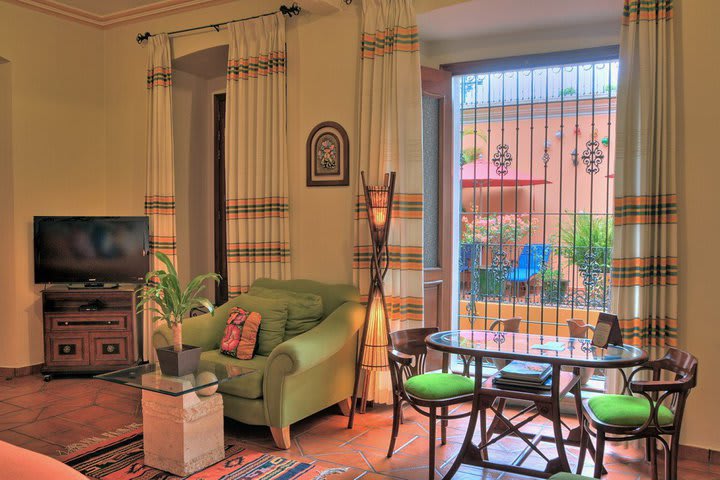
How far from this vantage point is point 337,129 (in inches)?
192

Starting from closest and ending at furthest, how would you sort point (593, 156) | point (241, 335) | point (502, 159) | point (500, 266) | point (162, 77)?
point (241, 335) < point (593, 156) < point (502, 159) < point (500, 266) < point (162, 77)

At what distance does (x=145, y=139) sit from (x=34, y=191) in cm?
110

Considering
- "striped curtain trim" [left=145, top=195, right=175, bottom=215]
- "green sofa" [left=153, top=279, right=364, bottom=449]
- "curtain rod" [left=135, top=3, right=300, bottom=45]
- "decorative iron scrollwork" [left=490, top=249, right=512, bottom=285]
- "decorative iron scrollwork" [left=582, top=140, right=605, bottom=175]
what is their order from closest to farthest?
"green sofa" [left=153, top=279, right=364, bottom=449] → "decorative iron scrollwork" [left=582, top=140, right=605, bottom=175] → "curtain rod" [left=135, top=3, right=300, bottom=45] → "decorative iron scrollwork" [left=490, top=249, right=512, bottom=285] → "striped curtain trim" [left=145, top=195, right=175, bottom=215]

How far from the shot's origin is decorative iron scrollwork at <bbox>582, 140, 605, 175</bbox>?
15.4ft

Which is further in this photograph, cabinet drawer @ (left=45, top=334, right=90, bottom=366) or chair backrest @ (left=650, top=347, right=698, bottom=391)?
cabinet drawer @ (left=45, top=334, right=90, bottom=366)

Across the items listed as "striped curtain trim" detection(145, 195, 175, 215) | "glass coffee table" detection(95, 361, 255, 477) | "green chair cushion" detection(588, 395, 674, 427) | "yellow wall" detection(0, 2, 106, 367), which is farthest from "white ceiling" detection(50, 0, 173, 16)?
"green chair cushion" detection(588, 395, 674, 427)

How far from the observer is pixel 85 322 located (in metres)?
5.59

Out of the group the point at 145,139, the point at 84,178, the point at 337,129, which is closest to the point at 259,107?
the point at 337,129

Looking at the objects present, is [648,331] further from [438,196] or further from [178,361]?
[178,361]

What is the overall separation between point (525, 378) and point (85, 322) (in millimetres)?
4075

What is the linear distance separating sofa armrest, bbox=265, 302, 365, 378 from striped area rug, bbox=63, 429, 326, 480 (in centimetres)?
46

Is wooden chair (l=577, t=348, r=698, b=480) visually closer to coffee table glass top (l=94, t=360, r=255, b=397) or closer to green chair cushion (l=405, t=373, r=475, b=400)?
green chair cushion (l=405, t=373, r=475, b=400)

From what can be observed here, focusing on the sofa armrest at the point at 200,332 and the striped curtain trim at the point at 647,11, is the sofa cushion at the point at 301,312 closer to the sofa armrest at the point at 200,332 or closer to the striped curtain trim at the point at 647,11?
the sofa armrest at the point at 200,332

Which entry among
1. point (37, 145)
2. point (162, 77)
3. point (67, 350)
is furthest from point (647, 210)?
point (37, 145)
